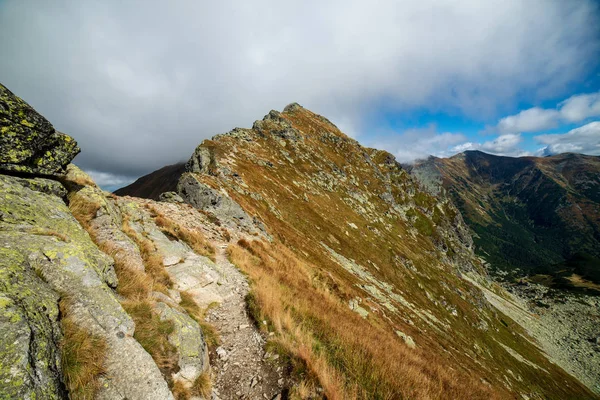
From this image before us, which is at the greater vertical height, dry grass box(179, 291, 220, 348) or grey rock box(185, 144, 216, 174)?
grey rock box(185, 144, 216, 174)

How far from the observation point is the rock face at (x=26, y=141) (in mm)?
9262

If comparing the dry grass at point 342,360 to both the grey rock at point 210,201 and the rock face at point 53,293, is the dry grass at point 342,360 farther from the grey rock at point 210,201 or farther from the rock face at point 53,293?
the grey rock at point 210,201

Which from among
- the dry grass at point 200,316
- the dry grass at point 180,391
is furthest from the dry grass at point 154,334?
the dry grass at point 200,316

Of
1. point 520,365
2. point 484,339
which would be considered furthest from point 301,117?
point 520,365

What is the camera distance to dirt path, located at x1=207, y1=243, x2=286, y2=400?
23.3ft

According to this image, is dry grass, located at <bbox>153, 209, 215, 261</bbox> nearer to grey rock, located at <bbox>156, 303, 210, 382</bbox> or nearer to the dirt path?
the dirt path

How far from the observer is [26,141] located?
977 cm

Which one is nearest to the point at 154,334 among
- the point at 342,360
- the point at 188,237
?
the point at 342,360

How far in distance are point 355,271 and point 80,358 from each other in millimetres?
57645

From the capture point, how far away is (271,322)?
9.95 meters

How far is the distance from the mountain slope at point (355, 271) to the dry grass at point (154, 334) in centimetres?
335

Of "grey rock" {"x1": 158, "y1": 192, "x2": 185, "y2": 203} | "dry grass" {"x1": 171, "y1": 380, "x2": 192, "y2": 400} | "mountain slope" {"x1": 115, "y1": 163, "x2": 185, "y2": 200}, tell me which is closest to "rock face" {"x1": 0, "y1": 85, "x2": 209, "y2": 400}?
"dry grass" {"x1": 171, "y1": 380, "x2": 192, "y2": 400}

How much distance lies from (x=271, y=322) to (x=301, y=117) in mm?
180209

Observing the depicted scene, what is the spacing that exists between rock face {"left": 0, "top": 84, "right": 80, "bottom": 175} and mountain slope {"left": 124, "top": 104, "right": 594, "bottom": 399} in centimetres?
1053
